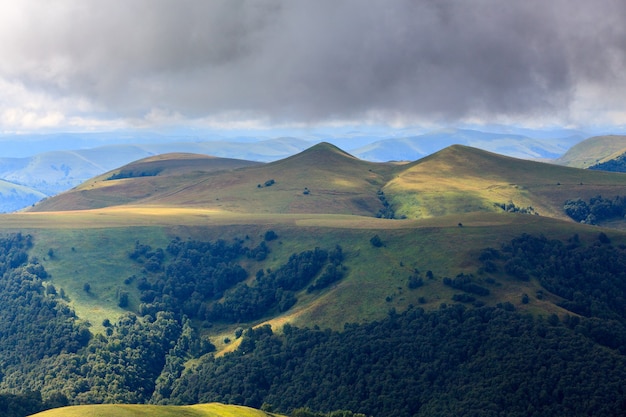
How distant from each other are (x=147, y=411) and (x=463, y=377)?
8859 cm

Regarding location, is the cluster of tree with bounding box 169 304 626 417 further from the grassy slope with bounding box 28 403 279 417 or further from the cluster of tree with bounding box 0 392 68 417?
the cluster of tree with bounding box 0 392 68 417

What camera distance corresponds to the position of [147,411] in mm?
129625

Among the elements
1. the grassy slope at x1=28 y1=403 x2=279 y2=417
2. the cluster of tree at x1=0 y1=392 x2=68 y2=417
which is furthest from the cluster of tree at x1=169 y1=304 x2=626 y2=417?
the cluster of tree at x1=0 y1=392 x2=68 y2=417

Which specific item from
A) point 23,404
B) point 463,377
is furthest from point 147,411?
point 463,377

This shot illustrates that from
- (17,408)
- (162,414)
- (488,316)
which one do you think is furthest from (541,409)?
(17,408)

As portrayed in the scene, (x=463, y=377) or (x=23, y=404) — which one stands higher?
(x=463, y=377)

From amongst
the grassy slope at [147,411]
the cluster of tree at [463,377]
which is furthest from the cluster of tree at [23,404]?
the cluster of tree at [463,377]

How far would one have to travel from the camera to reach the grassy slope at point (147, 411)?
12150 cm

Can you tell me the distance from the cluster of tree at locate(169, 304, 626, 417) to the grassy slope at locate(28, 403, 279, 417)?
88.0ft

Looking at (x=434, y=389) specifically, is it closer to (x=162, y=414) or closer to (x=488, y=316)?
(x=488, y=316)

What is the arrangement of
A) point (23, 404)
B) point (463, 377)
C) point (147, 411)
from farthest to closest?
point (463, 377)
point (23, 404)
point (147, 411)

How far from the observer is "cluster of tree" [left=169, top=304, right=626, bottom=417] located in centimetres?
16125

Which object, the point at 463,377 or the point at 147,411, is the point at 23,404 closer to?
the point at 147,411

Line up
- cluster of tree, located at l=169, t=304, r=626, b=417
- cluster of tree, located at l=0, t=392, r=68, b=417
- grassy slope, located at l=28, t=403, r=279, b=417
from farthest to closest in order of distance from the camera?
cluster of tree, located at l=169, t=304, r=626, b=417, cluster of tree, located at l=0, t=392, r=68, b=417, grassy slope, located at l=28, t=403, r=279, b=417
